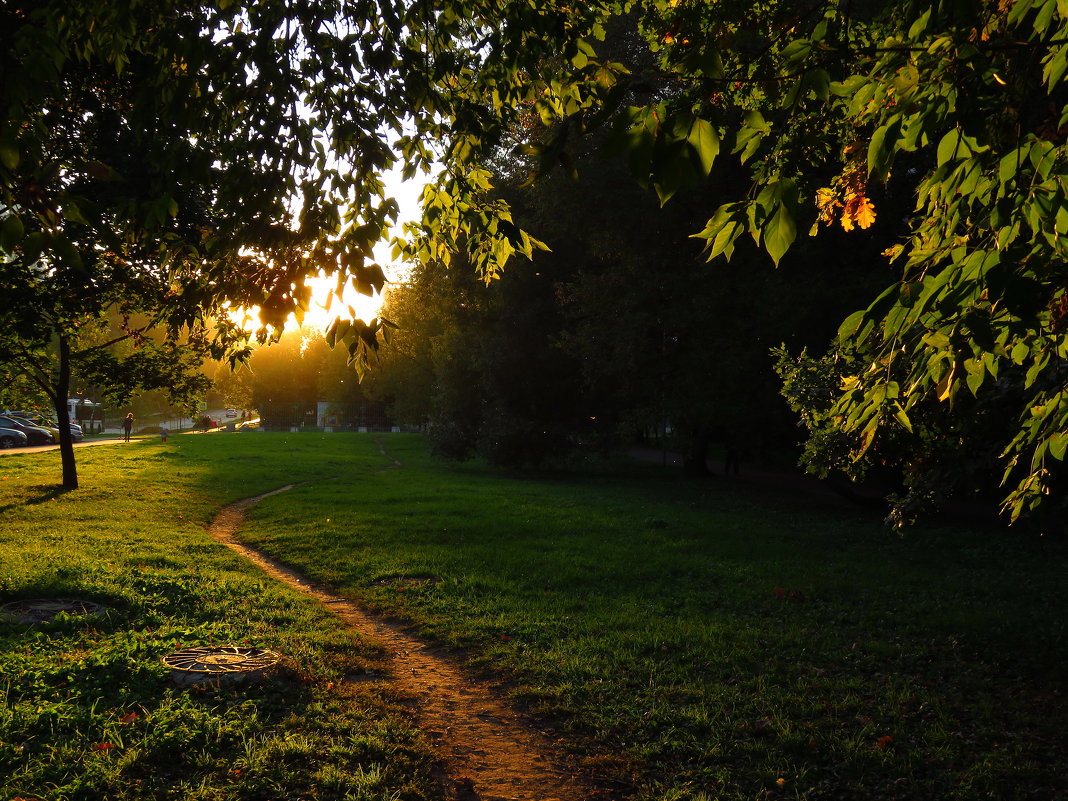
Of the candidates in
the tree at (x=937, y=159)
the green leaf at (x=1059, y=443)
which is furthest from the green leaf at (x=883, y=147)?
the green leaf at (x=1059, y=443)

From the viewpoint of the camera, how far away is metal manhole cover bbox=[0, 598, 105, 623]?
7.54 metres

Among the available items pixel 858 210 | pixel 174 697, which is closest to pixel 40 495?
pixel 174 697

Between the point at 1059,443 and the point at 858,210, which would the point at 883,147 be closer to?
the point at 1059,443

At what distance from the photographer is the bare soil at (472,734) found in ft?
15.7

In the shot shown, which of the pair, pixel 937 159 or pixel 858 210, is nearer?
pixel 937 159

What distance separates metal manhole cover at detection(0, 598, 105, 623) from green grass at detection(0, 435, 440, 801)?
24 cm

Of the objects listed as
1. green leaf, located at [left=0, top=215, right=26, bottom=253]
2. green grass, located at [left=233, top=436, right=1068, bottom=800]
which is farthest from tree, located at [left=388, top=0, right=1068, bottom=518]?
green grass, located at [left=233, top=436, right=1068, bottom=800]

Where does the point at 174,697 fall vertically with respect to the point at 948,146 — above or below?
below

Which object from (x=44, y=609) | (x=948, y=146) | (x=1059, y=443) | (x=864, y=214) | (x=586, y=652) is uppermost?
(x=864, y=214)

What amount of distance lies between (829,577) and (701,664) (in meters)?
4.89

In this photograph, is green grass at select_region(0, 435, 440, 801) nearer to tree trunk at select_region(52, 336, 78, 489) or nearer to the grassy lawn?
the grassy lawn

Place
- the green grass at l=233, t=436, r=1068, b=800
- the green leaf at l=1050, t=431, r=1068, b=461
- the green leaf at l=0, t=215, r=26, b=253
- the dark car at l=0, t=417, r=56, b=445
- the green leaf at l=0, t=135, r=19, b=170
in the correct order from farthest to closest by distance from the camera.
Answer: the dark car at l=0, t=417, r=56, b=445 → the green grass at l=233, t=436, r=1068, b=800 → the green leaf at l=1050, t=431, r=1068, b=461 → the green leaf at l=0, t=135, r=19, b=170 → the green leaf at l=0, t=215, r=26, b=253

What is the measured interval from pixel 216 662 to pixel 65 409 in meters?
14.7

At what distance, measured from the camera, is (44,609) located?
7.86m
